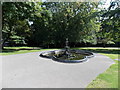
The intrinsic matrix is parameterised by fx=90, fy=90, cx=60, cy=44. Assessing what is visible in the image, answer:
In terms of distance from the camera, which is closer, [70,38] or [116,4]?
[116,4]

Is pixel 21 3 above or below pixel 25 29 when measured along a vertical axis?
above

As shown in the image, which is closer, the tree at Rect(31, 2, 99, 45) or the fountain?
the fountain

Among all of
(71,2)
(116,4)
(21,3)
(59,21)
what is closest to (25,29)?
(59,21)

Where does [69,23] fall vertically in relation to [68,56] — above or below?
above

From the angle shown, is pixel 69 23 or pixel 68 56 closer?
pixel 68 56

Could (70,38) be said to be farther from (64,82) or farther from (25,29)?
(64,82)

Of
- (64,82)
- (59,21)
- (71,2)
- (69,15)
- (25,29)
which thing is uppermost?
(71,2)

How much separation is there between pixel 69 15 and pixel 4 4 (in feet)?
42.4

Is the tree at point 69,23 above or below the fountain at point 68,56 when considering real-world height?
above

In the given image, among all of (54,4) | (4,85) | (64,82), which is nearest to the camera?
(4,85)

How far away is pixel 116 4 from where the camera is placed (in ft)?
48.2

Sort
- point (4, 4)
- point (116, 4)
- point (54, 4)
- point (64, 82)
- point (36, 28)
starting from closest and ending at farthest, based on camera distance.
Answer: point (64, 82), point (4, 4), point (116, 4), point (54, 4), point (36, 28)

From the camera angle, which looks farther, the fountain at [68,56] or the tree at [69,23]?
the tree at [69,23]

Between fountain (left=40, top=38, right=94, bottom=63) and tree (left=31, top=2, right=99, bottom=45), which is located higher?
tree (left=31, top=2, right=99, bottom=45)
